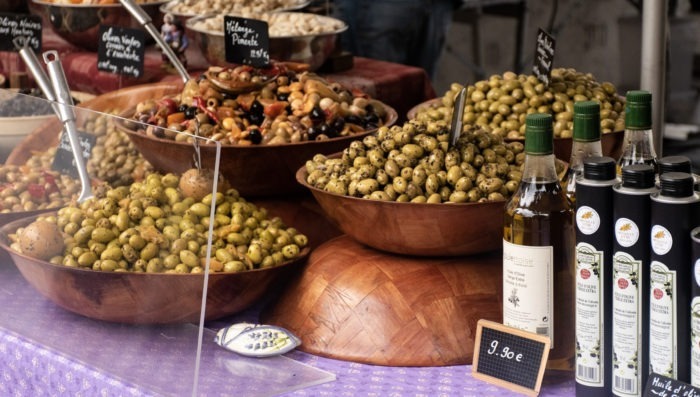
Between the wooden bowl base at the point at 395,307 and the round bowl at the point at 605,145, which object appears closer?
the wooden bowl base at the point at 395,307

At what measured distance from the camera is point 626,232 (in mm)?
1142

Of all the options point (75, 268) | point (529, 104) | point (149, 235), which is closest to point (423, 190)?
point (149, 235)

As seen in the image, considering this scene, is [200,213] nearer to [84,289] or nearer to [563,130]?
[84,289]

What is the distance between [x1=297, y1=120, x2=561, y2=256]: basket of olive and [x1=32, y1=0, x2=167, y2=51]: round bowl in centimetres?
157

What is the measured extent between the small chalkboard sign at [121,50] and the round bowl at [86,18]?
407 millimetres

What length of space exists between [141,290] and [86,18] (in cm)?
172

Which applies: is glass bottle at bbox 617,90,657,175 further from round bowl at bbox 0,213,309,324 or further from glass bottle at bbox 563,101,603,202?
round bowl at bbox 0,213,309,324

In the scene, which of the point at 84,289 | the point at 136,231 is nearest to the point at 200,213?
the point at 136,231

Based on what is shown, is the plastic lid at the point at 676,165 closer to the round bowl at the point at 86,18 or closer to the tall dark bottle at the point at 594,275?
the tall dark bottle at the point at 594,275

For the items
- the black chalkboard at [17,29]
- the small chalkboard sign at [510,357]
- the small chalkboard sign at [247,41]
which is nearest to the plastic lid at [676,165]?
the small chalkboard sign at [510,357]

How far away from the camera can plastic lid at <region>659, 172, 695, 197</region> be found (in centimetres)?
109

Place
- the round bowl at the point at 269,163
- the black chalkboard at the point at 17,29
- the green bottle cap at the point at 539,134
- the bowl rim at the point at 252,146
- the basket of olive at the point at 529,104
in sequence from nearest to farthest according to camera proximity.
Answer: the green bottle cap at the point at 539,134
the bowl rim at the point at 252,146
the round bowl at the point at 269,163
the basket of olive at the point at 529,104
the black chalkboard at the point at 17,29

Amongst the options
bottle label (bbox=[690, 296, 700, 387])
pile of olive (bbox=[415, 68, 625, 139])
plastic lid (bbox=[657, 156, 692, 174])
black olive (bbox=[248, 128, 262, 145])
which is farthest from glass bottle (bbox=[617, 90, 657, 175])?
black olive (bbox=[248, 128, 262, 145])

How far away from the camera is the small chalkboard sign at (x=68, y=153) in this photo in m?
1.50
